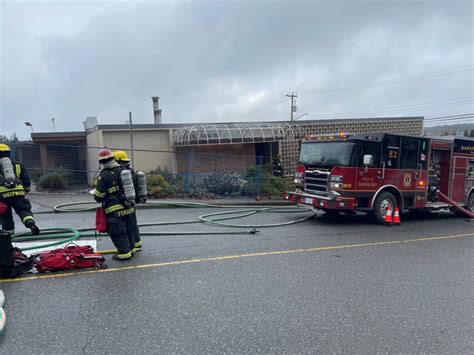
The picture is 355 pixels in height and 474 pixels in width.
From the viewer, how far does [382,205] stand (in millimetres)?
8734

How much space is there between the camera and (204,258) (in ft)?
17.4

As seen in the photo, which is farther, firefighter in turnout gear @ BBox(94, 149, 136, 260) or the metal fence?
the metal fence

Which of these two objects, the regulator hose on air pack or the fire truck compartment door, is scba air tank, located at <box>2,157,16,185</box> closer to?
the regulator hose on air pack

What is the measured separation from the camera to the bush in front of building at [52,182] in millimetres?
13188

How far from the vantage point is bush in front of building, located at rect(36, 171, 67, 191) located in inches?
519

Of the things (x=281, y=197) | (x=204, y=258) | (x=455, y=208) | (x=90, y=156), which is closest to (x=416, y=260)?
(x=204, y=258)

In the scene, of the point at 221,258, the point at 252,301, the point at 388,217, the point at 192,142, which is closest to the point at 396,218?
the point at 388,217

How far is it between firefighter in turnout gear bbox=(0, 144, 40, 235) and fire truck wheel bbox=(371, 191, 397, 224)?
7513mm

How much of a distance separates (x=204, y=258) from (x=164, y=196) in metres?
7.71

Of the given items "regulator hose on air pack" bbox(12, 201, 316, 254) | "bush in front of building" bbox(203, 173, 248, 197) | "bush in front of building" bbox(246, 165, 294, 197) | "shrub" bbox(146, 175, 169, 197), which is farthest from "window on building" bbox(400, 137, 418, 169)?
"shrub" bbox(146, 175, 169, 197)

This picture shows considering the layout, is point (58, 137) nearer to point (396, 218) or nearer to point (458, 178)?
point (396, 218)

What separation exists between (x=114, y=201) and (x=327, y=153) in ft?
18.5

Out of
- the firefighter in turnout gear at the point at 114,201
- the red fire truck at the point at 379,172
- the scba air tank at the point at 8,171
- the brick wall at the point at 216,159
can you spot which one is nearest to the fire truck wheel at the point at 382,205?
the red fire truck at the point at 379,172

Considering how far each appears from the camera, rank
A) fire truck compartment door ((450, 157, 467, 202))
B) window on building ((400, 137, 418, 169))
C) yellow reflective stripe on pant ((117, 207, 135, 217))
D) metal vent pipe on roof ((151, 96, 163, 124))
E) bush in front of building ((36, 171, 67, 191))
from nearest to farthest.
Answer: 1. yellow reflective stripe on pant ((117, 207, 135, 217))
2. window on building ((400, 137, 418, 169))
3. fire truck compartment door ((450, 157, 467, 202))
4. bush in front of building ((36, 171, 67, 191))
5. metal vent pipe on roof ((151, 96, 163, 124))
